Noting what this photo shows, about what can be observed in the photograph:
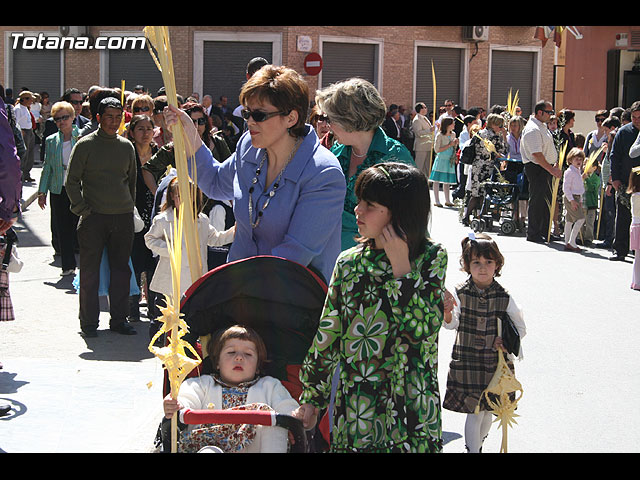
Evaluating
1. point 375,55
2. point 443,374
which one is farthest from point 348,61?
point 443,374

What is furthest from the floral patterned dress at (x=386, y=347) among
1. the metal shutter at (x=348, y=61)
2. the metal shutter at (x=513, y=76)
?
the metal shutter at (x=513, y=76)

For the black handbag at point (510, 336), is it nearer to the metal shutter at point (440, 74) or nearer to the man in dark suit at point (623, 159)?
the man in dark suit at point (623, 159)

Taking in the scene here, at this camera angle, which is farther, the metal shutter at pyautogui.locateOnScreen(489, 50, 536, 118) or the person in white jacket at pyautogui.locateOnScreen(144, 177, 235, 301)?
the metal shutter at pyautogui.locateOnScreen(489, 50, 536, 118)

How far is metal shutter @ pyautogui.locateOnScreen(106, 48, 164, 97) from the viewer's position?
32.0 metres

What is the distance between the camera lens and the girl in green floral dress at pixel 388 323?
11.4 feet

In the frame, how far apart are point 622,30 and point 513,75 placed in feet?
20.4

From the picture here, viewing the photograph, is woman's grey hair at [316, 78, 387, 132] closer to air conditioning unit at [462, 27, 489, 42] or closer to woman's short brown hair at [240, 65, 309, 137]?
woman's short brown hair at [240, 65, 309, 137]

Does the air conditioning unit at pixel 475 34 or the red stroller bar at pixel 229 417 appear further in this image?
the air conditioning unit at pixel 475 34

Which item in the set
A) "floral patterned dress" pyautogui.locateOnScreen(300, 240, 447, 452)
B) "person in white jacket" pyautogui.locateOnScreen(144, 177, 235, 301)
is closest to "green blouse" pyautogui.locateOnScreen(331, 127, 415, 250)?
"floral patterned dress" pyautogui.locateOnScreen(300, 240, 447, 452)

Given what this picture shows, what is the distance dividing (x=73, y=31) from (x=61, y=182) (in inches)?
891

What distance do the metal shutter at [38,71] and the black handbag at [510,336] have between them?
2968 cm

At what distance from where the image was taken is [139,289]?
28.6ft

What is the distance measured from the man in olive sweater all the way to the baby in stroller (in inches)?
158

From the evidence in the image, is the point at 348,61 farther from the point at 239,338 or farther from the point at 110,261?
the point at 239,338
